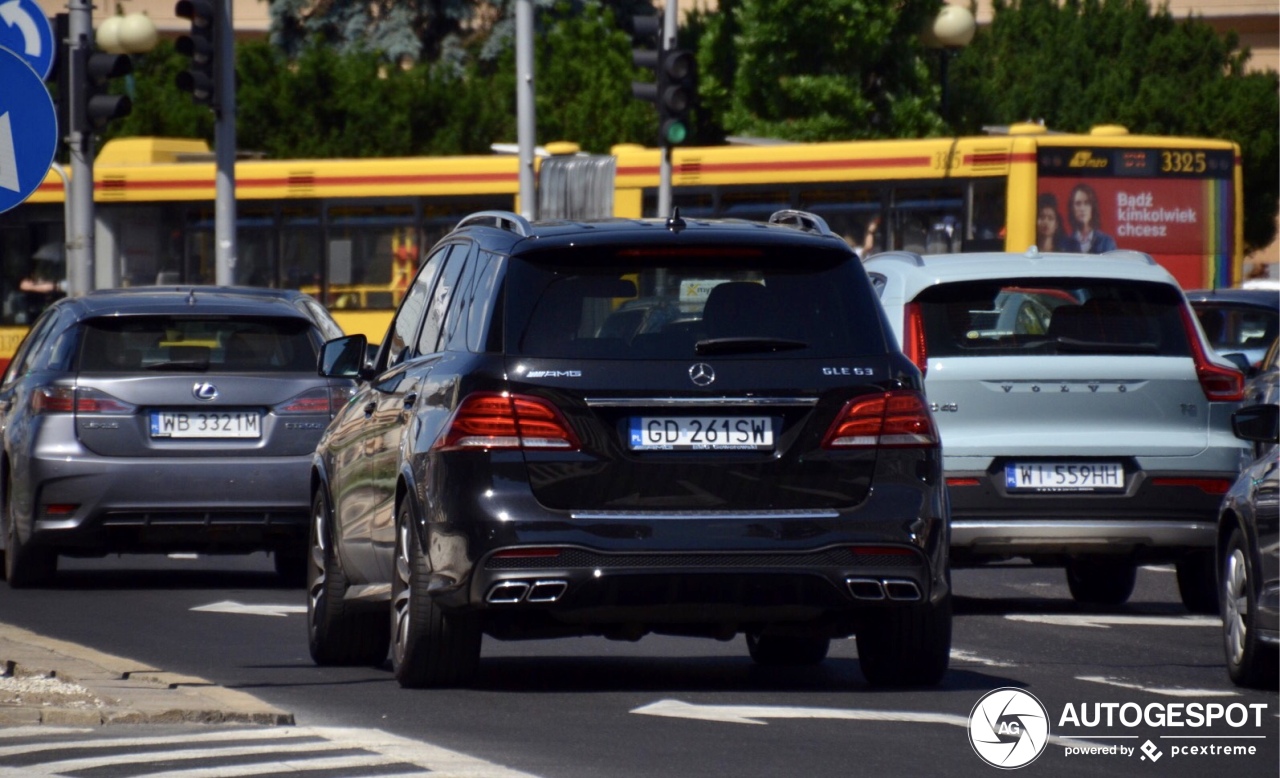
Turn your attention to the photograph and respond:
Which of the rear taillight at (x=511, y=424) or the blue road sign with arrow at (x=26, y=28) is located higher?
the blue road sign with arrow at (x=26, y=28)

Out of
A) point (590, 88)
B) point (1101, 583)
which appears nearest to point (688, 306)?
point (1101, 583)

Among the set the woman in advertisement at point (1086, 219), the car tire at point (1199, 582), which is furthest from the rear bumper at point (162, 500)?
the woman in advertisement at point (1086, 219)

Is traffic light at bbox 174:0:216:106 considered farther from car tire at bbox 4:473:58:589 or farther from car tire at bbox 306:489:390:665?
car tire at bbox 306:489:390:665

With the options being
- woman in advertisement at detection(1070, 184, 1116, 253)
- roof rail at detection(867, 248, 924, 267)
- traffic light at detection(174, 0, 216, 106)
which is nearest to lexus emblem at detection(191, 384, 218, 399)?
roof rail at detection(867, 248, 924, 267)

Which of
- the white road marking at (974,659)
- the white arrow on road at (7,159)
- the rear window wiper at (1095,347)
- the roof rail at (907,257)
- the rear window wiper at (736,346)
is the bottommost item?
the white road marking at (974,659)

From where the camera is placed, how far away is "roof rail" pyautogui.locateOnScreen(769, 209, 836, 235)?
30.2 ft

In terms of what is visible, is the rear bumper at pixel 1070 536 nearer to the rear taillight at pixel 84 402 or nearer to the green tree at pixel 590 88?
the rear taillight at pixel 84 402

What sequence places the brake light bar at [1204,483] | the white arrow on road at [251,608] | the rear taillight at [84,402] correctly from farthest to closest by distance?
1. the rear taillight at [84,402]
2. the white arrow on road at [251,608]
3. the brake light bar at [1204,483]

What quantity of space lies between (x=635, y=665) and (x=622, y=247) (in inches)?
80.3

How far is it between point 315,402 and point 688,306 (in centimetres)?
529

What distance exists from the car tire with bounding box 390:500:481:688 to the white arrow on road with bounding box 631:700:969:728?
0.64 meters

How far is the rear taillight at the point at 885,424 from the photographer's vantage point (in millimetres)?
8547

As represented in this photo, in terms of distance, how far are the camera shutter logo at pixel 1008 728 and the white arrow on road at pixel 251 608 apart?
4.54 meters
